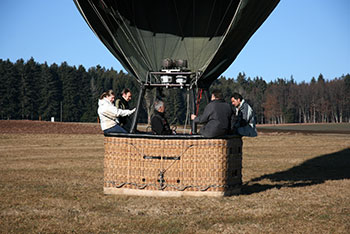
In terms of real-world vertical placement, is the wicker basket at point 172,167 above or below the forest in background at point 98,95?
below

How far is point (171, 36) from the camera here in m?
10.2

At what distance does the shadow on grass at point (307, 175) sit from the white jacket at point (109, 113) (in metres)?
2.64

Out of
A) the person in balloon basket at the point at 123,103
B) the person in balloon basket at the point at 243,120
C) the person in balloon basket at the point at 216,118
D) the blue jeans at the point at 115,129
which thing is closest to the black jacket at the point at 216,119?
the person in balloon basket at the point at 216,118

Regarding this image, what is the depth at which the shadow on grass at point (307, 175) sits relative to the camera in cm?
1002

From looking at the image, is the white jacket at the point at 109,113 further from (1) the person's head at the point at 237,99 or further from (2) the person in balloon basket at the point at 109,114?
(1) the person's head at the point at 237,99

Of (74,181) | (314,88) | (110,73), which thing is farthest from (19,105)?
(74,181)

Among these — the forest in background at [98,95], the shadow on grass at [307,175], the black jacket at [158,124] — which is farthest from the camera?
the forest in background at [98,95]

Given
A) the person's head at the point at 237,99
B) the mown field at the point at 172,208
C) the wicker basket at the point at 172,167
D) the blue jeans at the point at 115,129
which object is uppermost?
the person's head at the point at 237,99

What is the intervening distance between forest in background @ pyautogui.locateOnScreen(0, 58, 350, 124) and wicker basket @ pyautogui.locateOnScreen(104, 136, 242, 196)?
53227 mm

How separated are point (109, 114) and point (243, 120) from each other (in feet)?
7.97

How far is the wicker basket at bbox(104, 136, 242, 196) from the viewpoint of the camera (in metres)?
8.19

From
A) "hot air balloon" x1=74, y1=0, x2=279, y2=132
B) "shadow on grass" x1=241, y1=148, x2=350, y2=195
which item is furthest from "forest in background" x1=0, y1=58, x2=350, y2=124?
"hot air balloon" x1=74, y1=0, x2=279, y2=132

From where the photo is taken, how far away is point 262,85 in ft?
481

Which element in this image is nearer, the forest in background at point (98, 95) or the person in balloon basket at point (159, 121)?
the person in balloon basket at point (159, 121)
